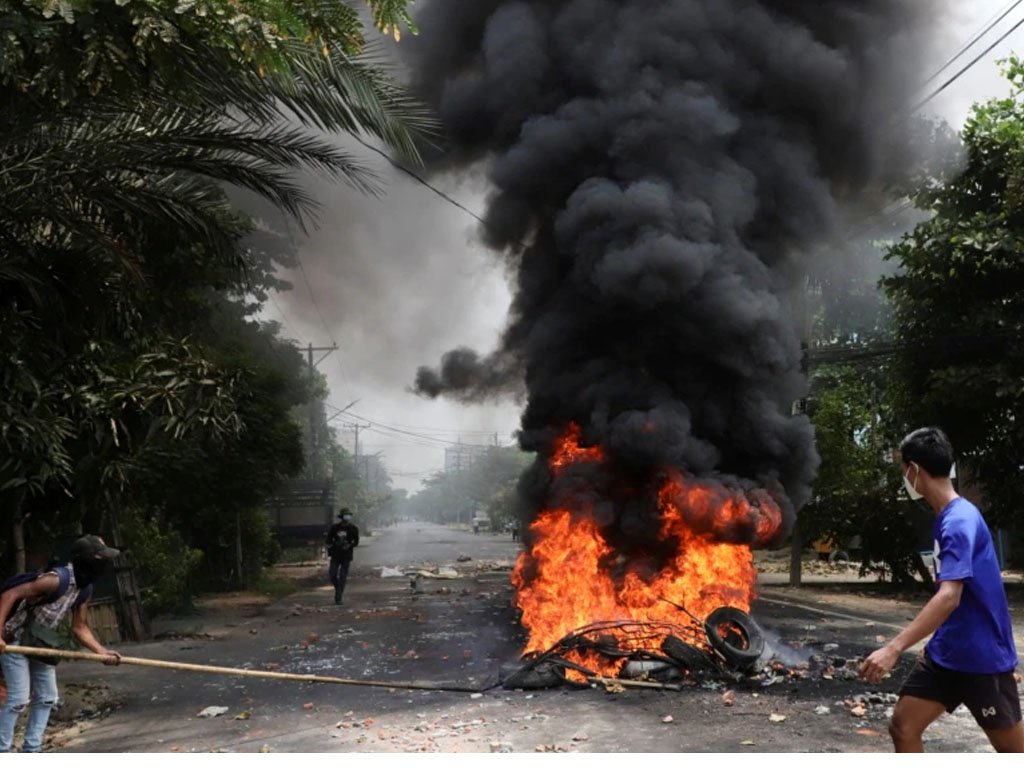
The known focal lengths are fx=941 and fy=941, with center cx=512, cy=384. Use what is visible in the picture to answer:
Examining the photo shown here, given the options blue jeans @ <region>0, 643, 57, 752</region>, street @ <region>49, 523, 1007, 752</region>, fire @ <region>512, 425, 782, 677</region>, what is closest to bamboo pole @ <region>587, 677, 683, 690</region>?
street @ <region>49, 523, 1007, 752</region>

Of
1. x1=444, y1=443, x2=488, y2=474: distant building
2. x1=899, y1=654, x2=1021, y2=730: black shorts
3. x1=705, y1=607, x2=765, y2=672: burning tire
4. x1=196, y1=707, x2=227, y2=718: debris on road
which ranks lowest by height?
x1=196, y1=707, x2=227, y2=718: debris on road

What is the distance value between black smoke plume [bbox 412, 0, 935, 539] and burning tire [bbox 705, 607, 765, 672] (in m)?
2.37

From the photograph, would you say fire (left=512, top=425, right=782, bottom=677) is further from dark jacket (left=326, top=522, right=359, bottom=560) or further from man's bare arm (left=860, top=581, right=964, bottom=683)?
man's bare arm (left=860, top=581, right=964, bottom=683)

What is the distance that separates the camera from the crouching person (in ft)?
17.3

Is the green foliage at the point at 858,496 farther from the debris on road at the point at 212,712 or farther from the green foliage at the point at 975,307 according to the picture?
the debris on road at the point at 212,712

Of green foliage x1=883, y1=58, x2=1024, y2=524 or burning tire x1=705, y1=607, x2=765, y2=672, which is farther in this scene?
green foliage x1=883, y1=58, x2=1024, y2=524

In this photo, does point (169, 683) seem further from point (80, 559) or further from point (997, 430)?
point (997, 430)

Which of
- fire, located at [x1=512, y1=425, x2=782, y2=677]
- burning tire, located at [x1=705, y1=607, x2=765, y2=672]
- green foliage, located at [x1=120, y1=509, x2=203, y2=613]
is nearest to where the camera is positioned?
burning tire, located at [x1=705, y1=607, x2=765, y2=672]

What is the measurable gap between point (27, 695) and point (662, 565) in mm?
7208

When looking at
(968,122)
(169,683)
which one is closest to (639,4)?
(968,122)

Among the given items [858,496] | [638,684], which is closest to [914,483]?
[638,684]

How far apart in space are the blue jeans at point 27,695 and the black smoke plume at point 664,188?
276 inches

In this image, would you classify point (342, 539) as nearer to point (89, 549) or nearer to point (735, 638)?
point (735, 638)

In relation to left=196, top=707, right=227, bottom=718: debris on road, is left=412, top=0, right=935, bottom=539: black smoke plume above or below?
above
